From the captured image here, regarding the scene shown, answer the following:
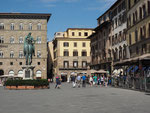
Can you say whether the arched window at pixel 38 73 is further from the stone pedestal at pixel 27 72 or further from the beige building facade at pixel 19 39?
the stone pedestal at pixel 27 72

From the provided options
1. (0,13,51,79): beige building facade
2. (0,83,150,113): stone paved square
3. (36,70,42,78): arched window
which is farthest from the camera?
(36,70,42,78): arched window

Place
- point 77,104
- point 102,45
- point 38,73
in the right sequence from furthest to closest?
point 38,73 < point 102,45 < point 77,104

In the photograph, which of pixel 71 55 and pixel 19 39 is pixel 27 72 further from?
pixel 71 55

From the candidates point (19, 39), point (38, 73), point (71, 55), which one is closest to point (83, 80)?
point (38, 73)

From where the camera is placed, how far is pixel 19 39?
72562 mm

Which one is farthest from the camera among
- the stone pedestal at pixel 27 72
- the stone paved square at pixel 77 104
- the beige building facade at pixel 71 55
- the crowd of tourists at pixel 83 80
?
the beige building facade at pixel 71 55

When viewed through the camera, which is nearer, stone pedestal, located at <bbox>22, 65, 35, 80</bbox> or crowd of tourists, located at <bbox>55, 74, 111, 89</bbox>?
stone pedestal, located at <bbox>22, 65, 35, 80</bbox>

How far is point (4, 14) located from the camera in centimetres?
7106

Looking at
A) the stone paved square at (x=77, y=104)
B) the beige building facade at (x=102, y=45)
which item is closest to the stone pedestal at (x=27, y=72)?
the stone paved square at (x=77, y=104)

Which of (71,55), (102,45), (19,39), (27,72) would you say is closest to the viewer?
(27,72)

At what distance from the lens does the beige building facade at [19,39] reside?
71375 mm

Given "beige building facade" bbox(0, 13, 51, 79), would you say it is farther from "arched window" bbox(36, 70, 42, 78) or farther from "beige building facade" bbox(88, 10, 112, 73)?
"beige building facade" bbox(88, 10, 112, 73)

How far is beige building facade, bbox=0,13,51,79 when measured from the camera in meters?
71.4

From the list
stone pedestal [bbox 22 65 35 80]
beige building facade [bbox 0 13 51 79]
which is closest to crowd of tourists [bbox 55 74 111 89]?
stone pedestal [bbox 22 65 35 80]
